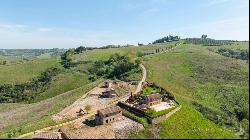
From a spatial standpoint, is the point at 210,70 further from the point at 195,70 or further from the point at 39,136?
the point at 39,136

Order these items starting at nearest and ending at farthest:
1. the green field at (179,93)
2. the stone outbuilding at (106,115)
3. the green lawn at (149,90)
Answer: the stone outbuilding at (106,115) < the green field at (179,93) < the green lawn at (149,90)

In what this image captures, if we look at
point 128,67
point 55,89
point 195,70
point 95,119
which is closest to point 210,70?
point 195,70

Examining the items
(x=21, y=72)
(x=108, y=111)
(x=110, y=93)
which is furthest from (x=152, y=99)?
(x=21, y=72)

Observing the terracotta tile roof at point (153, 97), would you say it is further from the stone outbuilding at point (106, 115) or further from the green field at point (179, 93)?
the stone outbuilding at point (106, 115)

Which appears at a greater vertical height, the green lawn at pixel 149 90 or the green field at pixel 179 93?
the green lawn at pixel 149 90

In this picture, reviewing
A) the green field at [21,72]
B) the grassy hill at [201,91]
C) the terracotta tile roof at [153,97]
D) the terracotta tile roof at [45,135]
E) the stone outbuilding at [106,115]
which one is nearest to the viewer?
the terracotta tile roof at [45,135]

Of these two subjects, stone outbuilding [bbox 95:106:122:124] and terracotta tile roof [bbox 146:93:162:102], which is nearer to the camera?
stone outbuilding [bbox 95:106:122:124]

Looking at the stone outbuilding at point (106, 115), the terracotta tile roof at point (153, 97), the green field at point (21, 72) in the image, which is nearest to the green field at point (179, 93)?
the green field at point (21, 72)

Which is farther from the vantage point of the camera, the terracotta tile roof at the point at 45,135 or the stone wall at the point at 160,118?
the stone wall at the point at 160,118

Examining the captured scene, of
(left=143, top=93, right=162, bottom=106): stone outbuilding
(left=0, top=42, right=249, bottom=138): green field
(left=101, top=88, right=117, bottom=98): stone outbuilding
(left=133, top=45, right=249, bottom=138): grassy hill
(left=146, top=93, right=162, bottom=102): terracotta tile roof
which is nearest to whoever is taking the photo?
(left=133, top=45, right=249, bottom=138): grassy hill

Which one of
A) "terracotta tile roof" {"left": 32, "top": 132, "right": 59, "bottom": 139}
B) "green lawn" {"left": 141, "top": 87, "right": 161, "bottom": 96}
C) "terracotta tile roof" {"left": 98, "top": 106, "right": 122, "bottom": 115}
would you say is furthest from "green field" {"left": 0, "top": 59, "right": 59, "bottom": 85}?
"terracotta tile roof" {"left": 32, "top": 132, "right": 59, "bottom": 139}

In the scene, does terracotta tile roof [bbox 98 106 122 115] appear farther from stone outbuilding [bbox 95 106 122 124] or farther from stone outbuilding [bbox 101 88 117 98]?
stone outbuilding [bbox 101 88 117 98]
